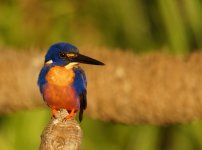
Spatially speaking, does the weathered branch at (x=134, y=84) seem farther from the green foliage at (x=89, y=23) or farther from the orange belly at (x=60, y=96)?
the orange belly at (x=60, y=96)

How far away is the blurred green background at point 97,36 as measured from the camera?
3.69 meters

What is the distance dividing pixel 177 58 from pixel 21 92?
0.76 meters

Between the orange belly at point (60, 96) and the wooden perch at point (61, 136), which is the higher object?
the orange belly at point (60, 96)

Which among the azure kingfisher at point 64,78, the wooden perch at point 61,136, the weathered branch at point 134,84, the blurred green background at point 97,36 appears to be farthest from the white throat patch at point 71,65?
the blurred green background at point 97,36

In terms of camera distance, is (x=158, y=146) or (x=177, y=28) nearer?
(x=177, y=28)

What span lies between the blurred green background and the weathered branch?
30cm

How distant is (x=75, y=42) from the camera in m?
3.89

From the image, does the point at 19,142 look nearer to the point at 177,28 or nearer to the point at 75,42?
the point at 75,42

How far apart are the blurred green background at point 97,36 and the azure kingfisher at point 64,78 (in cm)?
176

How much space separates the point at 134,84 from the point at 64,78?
1489 millimetres

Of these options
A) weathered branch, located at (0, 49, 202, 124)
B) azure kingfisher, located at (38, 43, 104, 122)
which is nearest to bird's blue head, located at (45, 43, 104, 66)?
azure kingfisher, located at (38, 43, 104, 122)

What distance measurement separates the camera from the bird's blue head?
1673mm

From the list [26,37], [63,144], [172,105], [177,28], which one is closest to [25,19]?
[26,37]

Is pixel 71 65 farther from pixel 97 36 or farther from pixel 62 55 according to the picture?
pixel 97 36
